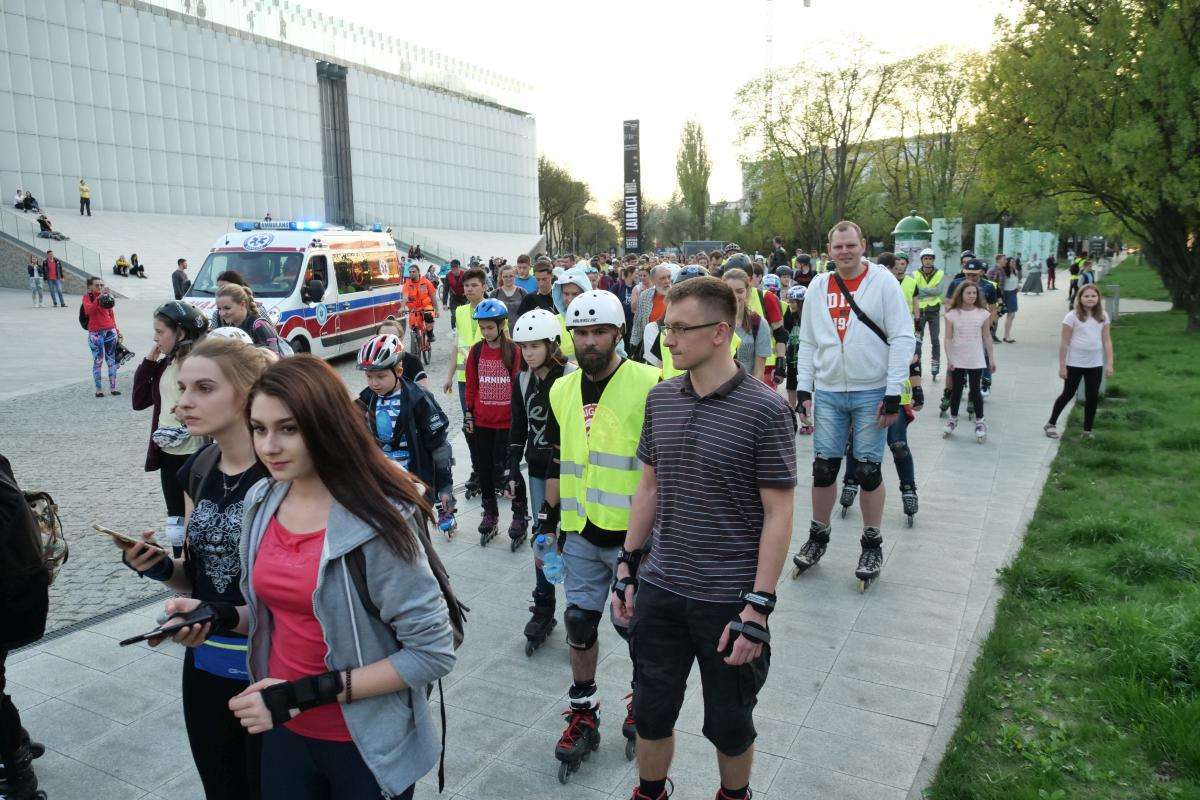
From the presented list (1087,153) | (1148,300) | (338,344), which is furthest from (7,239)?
(1148,300)

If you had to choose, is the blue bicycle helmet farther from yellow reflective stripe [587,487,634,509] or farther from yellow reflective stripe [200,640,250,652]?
yellow reflective stripe [200,640,250,652]

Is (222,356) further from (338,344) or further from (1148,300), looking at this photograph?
(1148,300)

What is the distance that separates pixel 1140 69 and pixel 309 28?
55477 millimetres

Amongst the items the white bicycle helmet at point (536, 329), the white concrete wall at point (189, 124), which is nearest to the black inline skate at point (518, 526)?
the white bicycle helmet at point (536, 329)

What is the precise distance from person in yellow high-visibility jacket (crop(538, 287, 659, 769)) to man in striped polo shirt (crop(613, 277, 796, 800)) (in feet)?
2.25

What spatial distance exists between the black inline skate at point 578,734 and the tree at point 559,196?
269 ft

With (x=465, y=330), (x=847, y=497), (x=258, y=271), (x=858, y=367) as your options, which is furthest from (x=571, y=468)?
(x=258, y=271)

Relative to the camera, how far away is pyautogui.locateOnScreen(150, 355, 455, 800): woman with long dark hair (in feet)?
6.93

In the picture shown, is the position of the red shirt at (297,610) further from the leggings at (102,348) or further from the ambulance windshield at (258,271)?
the ambulance windshield at (258,271)

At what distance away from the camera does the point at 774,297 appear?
869 cm

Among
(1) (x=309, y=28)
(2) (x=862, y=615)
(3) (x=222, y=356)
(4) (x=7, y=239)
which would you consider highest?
(1) (x=309, y=28)

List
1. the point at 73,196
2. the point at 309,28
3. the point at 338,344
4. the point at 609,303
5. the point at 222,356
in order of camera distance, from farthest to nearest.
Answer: the point at 309,28
the point at 73,196
the point at 338,344
the point at 609,303
the point at 222,356

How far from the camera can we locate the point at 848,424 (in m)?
5.72

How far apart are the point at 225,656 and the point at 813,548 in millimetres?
4228
